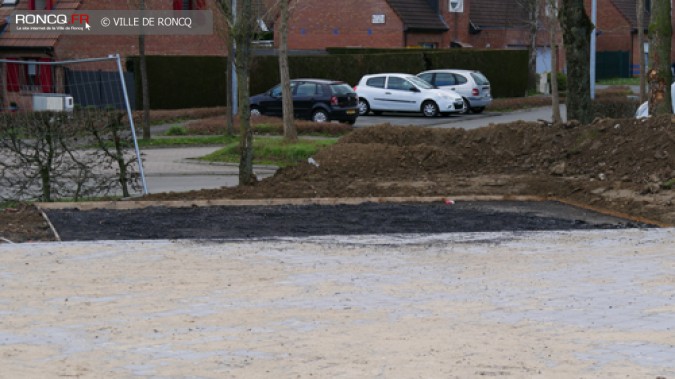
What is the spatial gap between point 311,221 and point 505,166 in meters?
6.20

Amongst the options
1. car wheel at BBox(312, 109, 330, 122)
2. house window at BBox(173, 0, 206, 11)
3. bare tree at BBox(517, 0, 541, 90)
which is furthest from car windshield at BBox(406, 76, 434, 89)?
bare tree at BBox(517, 0, 541, 90)

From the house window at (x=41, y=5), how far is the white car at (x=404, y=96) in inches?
479

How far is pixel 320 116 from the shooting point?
120 ft

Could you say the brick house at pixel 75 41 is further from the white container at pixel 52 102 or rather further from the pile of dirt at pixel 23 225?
the pile of dirt at pixel 23 225

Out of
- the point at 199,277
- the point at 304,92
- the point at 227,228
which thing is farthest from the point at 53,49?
the point at 199,277

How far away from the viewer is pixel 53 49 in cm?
4159

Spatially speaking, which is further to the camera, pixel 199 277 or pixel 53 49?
pixel 53 49

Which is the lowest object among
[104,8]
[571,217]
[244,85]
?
[571,217]

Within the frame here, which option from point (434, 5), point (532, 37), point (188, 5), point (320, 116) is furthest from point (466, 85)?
point (434, 5)

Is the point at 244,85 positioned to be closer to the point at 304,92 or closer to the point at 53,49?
the point at 304,92

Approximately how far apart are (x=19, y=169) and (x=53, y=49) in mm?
26219

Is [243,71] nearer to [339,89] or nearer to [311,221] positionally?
[311,221]

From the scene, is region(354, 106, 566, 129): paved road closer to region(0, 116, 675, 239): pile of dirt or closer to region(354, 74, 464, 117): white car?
region(354, 74, 464, 117): white car

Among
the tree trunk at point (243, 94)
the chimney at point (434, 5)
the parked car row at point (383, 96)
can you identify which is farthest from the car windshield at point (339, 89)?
the chimney at point (434, 5)
